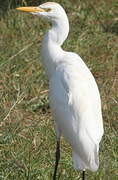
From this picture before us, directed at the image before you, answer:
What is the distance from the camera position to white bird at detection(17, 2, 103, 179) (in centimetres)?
430

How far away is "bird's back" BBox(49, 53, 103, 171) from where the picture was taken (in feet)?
14.1

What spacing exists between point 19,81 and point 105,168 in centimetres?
209

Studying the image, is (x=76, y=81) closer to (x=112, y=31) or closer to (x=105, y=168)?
(x=105, y=168)

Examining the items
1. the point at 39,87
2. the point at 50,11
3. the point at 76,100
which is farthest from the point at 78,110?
the point at 39,87

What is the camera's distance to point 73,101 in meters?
4.44

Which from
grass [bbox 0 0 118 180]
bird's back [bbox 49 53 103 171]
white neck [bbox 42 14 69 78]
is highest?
white neck [bbox 42 14 69 78]

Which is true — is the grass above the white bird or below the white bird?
below

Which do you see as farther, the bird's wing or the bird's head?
the bird's head

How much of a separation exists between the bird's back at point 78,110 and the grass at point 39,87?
248 millimetres

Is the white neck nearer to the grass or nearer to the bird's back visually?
the bird's back

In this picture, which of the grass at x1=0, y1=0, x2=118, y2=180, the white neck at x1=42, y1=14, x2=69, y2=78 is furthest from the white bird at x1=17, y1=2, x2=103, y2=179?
the grass at x1=0, y1=0, x2=118, y2=180

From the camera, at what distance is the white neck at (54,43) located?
189 inches

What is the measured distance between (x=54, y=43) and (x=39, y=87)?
155cm

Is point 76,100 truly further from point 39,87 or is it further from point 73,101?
point 39,87
